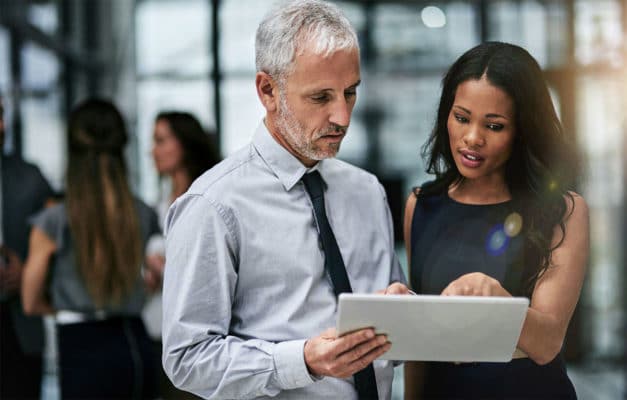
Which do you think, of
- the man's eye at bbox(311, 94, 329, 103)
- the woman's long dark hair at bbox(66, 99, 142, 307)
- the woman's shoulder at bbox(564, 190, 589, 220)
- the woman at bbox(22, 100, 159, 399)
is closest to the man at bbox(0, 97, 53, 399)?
the woman at bbox(22, 100, 159, 399)

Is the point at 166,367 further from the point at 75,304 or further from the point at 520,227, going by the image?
the point at 75,304

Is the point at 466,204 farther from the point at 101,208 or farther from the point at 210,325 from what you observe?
the point at 101,208

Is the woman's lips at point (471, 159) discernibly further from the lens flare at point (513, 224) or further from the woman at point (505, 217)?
the lens flare at point (513, 224)

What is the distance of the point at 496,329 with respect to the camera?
55.6 inches

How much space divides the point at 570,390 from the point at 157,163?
1.63 m

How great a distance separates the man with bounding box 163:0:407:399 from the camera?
5.07ft

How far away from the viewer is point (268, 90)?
1640 mm

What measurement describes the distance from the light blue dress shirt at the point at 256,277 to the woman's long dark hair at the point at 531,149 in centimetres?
31

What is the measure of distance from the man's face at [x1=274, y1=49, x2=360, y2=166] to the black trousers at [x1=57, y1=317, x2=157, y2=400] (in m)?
1.37

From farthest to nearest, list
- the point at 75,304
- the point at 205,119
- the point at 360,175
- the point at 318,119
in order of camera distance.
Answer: the point at 205,119 → the point at 75,304 → the point at 360,175 → the point at 318,119

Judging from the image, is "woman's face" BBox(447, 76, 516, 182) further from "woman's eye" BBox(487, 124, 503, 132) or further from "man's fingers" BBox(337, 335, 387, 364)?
"man's fingers" BBox(337, 335, 387, 364)

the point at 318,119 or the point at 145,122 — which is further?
the point at 145,122

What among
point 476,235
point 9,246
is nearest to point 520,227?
point 476,235

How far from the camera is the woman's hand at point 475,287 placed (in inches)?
61.0
